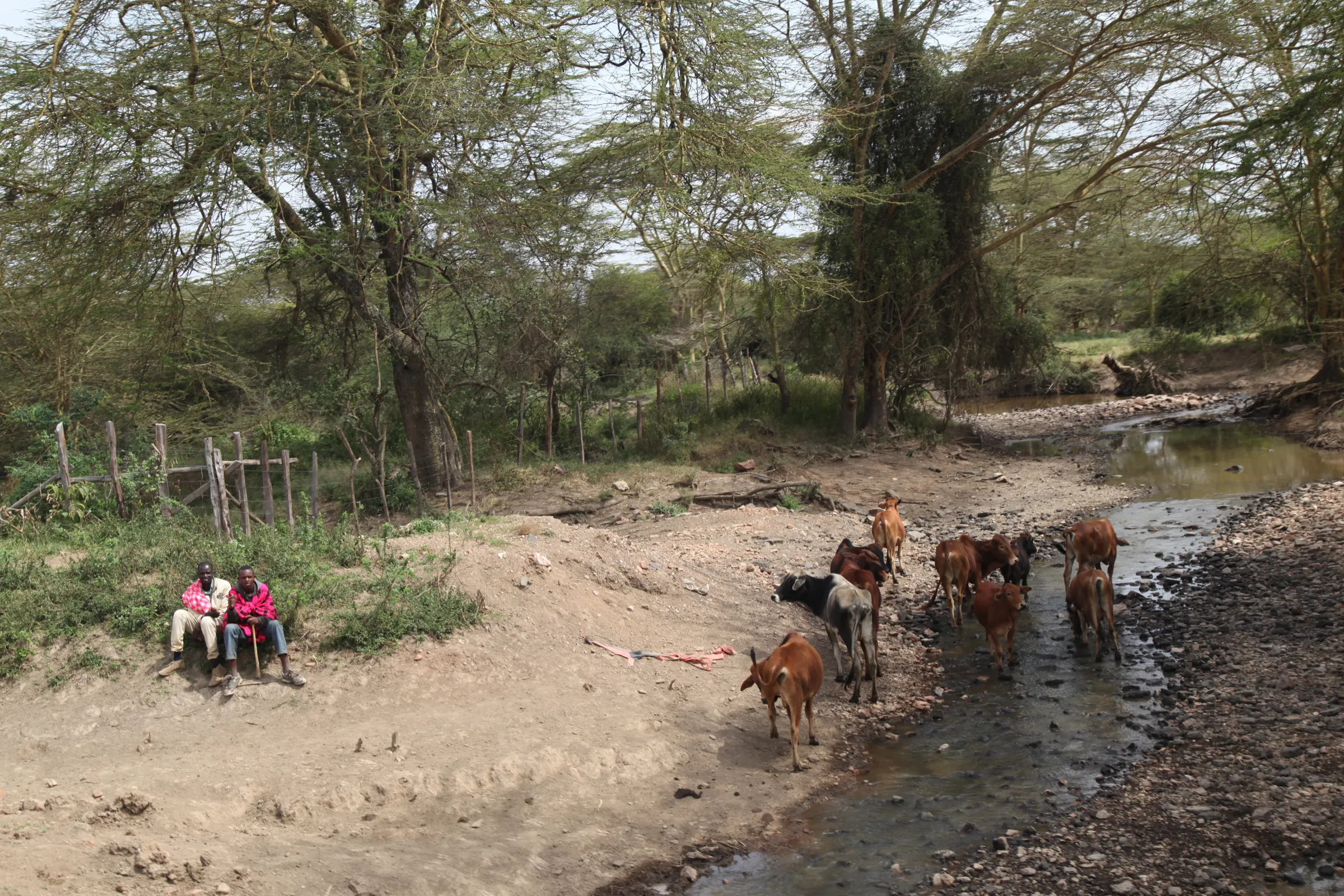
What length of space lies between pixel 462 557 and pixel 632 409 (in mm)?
16209

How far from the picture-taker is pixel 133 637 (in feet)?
26.3

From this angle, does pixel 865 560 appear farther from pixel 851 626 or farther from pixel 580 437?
pixel 580 437

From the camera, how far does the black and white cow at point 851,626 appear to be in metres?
8.25

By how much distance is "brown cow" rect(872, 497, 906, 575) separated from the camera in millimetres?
12211

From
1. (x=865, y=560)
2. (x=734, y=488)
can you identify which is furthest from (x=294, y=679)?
(x=734, y=488)

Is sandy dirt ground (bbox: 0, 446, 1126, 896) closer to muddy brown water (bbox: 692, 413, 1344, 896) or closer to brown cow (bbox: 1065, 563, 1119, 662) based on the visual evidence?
muddy brown water (bbox: 692, 413, 1344, 896)

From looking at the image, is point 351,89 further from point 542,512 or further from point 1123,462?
point 1123,462

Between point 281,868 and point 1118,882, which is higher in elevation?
point 281,868

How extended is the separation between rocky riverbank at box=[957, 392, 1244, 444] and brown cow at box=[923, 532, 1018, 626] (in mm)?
14961

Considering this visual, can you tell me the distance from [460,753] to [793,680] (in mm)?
2448

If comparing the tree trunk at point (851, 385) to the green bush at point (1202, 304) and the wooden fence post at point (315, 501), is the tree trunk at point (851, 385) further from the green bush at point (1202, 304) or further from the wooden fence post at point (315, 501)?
the wooden fence post at point (315, 501)

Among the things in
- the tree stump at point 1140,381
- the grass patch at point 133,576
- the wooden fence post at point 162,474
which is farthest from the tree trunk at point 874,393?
the wooden fence post at point 162,474

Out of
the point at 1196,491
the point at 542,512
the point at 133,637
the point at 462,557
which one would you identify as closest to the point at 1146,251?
the point at 1196,491

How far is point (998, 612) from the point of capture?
8.74m
